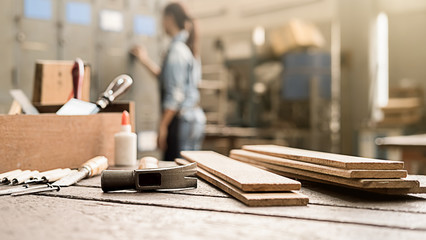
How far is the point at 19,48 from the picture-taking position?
348 cm

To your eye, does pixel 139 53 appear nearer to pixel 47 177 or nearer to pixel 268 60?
pixel 268 60

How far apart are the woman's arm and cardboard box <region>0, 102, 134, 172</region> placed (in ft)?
9.31

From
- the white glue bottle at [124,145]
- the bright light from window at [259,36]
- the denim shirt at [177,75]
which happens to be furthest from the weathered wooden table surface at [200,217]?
the bright light from window at [259,36]

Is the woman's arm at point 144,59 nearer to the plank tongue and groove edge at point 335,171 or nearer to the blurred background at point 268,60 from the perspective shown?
the blurred background at point 268,60

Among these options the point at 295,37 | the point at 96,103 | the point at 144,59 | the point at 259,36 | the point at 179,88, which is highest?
the point at 259,36

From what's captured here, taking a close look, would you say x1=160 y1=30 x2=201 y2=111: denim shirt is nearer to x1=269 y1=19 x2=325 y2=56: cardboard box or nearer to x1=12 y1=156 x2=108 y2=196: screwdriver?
x1=12 y1=156 x2=108 y2=196: screwdriver

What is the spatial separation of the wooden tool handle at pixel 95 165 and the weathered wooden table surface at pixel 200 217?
0.67 feet

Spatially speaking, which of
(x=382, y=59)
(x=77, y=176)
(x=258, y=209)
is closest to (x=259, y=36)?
(x=382, y=59)

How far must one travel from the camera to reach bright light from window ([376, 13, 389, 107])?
5.79 m

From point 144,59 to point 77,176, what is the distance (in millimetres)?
3240

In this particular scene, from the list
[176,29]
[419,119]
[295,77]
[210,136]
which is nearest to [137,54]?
[176,29]

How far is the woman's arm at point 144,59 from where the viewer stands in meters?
4.07

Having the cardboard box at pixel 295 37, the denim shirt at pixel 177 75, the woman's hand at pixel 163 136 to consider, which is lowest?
the woman's hand at pixel 163 136

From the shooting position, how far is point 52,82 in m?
1.54
